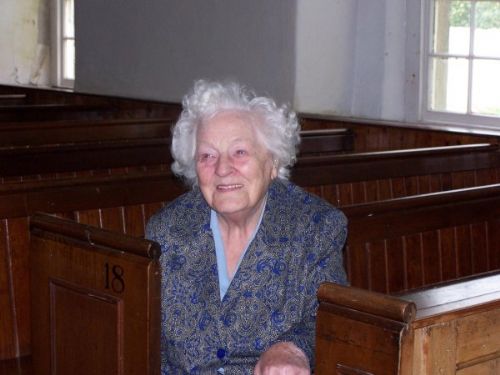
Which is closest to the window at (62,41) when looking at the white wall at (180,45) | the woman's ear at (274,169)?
the white wall at (180,45)

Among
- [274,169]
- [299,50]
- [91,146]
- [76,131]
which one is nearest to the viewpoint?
[274,169]

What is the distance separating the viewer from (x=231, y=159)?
2.48 m

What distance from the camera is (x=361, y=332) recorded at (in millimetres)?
1769

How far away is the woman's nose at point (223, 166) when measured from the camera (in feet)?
8.04

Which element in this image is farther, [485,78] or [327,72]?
[327,72]

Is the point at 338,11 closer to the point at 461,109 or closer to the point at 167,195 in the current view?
the point at 461,109

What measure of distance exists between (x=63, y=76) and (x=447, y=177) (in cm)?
496

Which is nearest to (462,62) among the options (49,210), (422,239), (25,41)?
(422,239)

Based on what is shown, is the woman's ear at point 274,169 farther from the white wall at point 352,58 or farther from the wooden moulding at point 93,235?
the white wall at point 352,58

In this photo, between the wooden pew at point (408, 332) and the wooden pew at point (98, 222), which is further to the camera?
the wooden pew at point (98, 222)

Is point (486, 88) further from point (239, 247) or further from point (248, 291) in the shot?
point (248, 291)

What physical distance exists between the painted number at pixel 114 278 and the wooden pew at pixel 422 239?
993 mm

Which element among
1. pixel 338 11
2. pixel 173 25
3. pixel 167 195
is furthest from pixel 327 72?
pixel 167 195

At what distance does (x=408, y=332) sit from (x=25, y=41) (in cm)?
790
